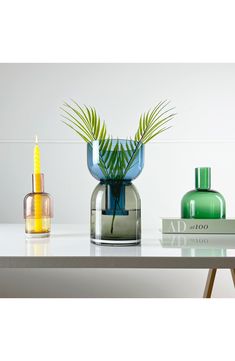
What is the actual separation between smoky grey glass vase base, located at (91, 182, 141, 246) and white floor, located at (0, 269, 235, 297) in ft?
5.54

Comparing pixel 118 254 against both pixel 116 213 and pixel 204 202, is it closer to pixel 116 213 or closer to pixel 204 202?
pixel 116 213

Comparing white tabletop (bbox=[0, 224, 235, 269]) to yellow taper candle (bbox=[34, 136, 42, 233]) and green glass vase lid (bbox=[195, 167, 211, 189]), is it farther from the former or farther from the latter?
green glass vase lid (bbox=[195, 167, 211, 189])

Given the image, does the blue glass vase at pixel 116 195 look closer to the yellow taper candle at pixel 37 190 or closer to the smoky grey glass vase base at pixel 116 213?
the smoky grey glass vase base at pixel 116 213

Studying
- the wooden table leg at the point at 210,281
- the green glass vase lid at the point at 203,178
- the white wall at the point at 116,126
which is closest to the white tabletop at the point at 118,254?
the green glass vase lid at the point at 203,178

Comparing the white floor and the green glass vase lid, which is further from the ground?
the green glass vase lid

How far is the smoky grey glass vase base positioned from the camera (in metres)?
1.39

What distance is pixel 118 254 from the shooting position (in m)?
1.22

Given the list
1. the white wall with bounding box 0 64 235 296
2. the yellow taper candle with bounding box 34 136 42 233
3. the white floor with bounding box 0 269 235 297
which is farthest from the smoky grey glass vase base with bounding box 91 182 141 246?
the white wall with bounding box 0 64 235 296

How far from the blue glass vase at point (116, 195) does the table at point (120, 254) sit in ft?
0.17

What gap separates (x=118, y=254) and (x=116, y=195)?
238 millimetres

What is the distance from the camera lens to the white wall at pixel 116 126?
4051mm
